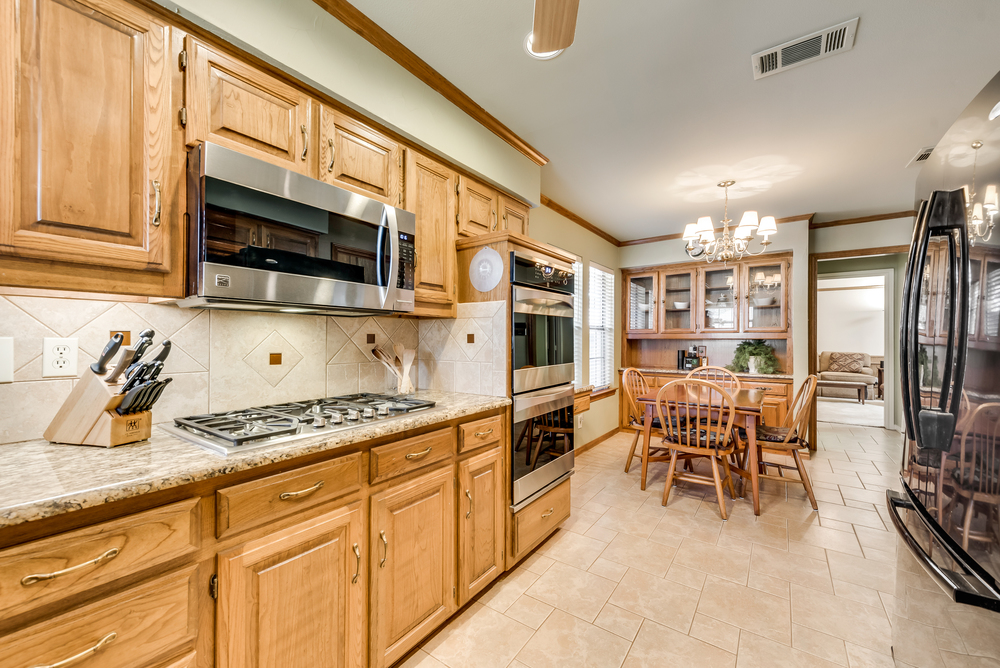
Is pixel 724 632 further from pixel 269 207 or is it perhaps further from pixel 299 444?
pixel 269 207

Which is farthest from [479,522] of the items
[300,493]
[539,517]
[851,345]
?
[851,345]

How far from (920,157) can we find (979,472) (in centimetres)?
329

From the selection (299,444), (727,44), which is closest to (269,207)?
(299,444)

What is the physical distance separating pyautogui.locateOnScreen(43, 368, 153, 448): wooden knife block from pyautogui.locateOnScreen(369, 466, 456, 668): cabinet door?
2.45 ft

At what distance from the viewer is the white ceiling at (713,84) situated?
1698 mm

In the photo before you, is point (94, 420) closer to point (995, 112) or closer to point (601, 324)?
point (995, 112)

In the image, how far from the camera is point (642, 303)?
5.58m

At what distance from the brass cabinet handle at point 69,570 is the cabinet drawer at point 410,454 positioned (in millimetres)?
669

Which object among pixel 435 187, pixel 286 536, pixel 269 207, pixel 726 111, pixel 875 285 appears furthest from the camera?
pixel 875 285

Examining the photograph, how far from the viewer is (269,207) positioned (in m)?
1.42

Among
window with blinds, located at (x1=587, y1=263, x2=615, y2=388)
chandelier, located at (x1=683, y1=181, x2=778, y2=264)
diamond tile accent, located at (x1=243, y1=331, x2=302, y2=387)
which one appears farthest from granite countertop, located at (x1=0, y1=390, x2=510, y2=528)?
window with blinds, located at (x1=587, y1=263, x2=615, y2=388)

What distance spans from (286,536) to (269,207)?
1.08 meters

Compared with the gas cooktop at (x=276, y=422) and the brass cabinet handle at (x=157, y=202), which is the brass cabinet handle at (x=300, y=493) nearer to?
the gas cooktop at (x=276, y=422)

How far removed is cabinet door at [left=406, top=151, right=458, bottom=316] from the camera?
207 centimetres
